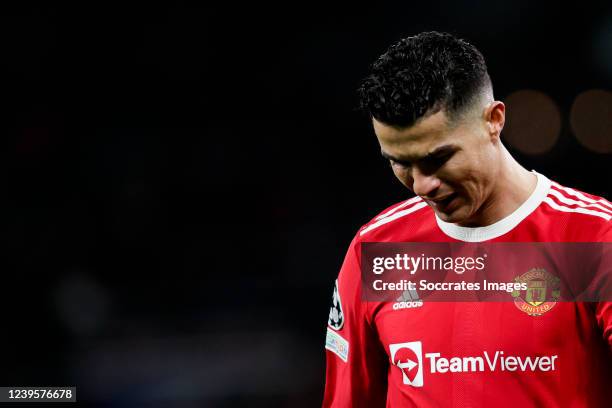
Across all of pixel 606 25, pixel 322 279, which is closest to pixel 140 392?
pixel 322 279

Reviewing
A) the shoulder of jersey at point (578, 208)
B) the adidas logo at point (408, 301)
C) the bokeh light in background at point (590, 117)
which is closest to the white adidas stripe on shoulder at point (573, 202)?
the shoulder of jersey at point (578, 208)

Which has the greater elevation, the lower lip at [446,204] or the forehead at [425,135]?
the forehead at [425,135]

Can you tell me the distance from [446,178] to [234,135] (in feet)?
16.0

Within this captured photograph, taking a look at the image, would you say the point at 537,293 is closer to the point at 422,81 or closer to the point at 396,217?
the point at 396,217

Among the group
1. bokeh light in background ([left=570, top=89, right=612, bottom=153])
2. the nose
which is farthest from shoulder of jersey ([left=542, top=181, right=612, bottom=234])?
bokeh light in background ([left=570, top=89, right=612, bottom=153])

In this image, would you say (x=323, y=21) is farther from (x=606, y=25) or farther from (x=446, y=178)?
(x=446, y=178)

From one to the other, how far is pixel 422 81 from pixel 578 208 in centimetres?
48

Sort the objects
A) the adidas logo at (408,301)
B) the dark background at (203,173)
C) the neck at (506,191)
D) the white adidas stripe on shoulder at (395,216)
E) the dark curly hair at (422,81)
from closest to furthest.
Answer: the dark curly hair at (422,81)
the neck at (506,191)
the adidas logo at (408,301)
the white adidas stripe on shoulder at (395,216)
the dark background at (203,173)

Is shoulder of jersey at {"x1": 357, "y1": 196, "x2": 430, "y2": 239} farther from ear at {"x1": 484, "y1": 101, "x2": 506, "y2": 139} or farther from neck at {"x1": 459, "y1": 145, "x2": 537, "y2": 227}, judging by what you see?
ear at {"x1": 484, "y1": 101, "x2": 506, "y2": 139}

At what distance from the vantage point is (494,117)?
67.6 inches

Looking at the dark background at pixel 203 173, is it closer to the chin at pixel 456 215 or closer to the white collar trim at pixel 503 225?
the white collar trim at pixel 503 225

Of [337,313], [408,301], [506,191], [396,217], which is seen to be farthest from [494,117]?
[337,313]

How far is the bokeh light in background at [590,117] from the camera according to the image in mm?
6602

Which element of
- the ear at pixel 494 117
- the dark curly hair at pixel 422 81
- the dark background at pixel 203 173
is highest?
the dark curly hair at pixel 422 81
